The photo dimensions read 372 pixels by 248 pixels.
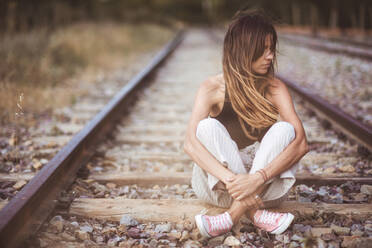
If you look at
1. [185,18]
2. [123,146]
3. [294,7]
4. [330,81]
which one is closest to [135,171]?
[123,146]

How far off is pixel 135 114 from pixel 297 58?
20.4ft

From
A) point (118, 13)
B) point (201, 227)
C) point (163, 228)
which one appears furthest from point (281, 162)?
point (118, 13)

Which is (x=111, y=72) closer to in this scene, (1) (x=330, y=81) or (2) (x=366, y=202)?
(1) (x=330, y=81)

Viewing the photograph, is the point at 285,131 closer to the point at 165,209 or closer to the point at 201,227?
the point at 201,227

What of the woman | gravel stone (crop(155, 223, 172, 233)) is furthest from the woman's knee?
gravel stone (crop(155, 223, 172, 233))

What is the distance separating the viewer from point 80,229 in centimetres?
207

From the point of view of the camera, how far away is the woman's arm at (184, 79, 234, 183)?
2029mm

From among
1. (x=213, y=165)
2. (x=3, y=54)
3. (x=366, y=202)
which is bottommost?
(x=366, y=202)

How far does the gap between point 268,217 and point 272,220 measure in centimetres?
3

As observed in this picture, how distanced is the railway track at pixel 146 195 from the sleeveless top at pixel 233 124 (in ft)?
1.49

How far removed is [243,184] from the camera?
6.47 feet

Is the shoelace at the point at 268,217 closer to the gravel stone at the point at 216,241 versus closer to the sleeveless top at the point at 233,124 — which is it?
the gravel stone at the point at 216,241

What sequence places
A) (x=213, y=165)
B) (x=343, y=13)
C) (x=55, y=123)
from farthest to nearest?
(x=343, y=13) < (x=55, y=123) < (x=213, y=165)

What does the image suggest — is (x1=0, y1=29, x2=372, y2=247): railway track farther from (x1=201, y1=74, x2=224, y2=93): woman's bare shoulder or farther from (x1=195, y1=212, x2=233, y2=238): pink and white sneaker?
(x1=201, y1=74, x2=224, y2=93): woman's bare shoulder
